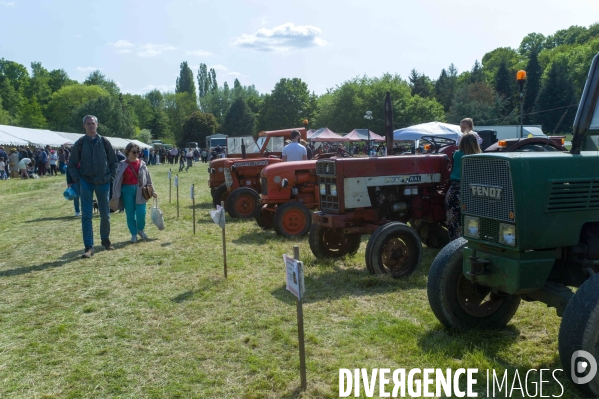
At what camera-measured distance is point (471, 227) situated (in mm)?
4199

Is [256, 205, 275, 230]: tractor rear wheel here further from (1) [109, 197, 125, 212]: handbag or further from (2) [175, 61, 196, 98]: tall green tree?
(2) [175, 61, 196, 98]: tall green tree

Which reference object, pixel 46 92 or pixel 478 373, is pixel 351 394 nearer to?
pixel 478 373

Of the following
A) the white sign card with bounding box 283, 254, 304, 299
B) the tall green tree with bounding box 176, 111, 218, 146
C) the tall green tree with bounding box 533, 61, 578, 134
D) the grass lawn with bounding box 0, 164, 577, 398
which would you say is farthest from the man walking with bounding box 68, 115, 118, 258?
the tall green tree with bounding box 176, 111, 218, 146

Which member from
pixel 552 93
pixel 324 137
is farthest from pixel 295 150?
pixel 552 93

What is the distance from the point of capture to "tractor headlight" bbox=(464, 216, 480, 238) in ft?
13.6

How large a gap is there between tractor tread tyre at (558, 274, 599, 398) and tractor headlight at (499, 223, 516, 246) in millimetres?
532

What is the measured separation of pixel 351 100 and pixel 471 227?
6695 cm

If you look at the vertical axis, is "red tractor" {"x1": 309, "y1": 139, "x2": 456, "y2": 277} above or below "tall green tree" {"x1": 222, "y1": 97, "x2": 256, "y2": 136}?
below

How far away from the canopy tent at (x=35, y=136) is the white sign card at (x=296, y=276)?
33.9 meters

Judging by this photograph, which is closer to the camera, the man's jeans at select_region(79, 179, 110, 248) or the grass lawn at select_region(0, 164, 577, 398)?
the grass lawn at select_region(0, 164, 577, 398)

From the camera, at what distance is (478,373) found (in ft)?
12.7

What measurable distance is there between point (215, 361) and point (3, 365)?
1596mm

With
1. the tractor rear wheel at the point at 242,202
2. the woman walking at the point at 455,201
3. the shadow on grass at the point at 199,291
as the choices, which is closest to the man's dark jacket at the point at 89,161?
the shadow on grass at the point at 199,291

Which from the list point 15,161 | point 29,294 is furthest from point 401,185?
point 15,161
